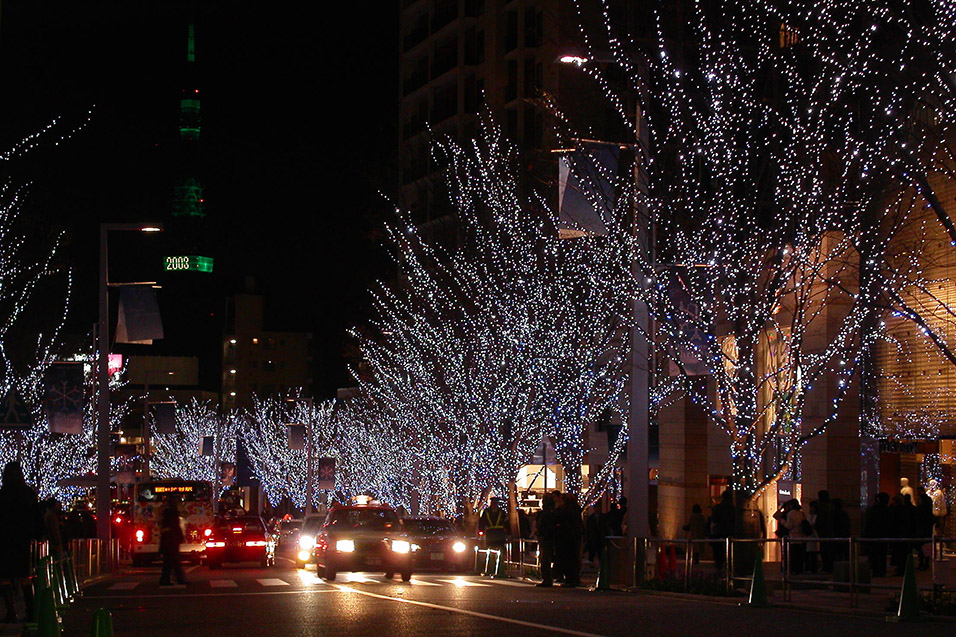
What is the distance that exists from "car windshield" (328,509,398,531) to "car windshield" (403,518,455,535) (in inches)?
103

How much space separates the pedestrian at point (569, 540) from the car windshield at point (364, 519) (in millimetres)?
5067

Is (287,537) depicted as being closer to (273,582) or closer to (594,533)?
(594,533)

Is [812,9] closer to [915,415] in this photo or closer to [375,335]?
[915,415]

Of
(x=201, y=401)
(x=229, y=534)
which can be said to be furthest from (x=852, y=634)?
(x=201, y=401)

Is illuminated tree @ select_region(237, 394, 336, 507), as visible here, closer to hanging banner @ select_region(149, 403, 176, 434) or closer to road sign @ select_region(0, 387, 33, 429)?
hanging banner @ select_region(149, 403, 176, 434)

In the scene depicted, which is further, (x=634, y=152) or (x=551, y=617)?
(x=634, y=152)

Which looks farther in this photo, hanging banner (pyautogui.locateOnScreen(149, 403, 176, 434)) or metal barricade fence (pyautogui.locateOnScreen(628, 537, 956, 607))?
hanging banner (pyautogui.locateOnScreen(149, 403, 176, 434))

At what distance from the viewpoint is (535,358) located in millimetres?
36344

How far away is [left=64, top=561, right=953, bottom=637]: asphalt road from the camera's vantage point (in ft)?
45.8

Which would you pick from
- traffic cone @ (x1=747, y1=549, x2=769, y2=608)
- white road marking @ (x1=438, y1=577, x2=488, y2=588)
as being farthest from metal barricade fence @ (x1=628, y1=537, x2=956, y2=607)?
white road marking @ (x1=438, y1=577, x2=488, y2=588)

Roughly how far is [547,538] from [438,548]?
20.9 ft

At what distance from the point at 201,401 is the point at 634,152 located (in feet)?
541

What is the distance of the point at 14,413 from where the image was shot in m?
18.4

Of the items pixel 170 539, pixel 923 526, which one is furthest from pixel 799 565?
pixel 170 539
